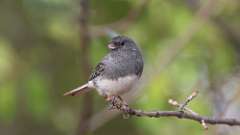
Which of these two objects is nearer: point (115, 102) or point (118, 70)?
point (115, 102)

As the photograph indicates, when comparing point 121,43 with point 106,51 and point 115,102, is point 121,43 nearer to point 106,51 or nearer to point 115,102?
point 115,102

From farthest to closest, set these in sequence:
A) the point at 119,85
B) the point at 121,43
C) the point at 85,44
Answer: the point at 85,44 → the point at 121,43 → the point at 119,85

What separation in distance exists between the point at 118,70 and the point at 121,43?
184 mm

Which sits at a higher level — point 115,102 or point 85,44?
point 85,44

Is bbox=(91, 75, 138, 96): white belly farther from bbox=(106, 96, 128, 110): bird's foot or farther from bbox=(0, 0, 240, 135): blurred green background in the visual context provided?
bbox=(0, 0, 240, 135): blurred green background

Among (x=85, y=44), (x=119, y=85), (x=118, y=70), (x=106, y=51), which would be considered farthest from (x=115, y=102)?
(x=106, y=51)

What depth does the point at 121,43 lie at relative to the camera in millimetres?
4070

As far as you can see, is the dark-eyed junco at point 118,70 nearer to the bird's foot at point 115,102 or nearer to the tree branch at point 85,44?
the bird's foot at point 115,102

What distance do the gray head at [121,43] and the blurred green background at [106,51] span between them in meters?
0.62

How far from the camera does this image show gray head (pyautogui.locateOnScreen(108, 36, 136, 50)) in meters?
4.03

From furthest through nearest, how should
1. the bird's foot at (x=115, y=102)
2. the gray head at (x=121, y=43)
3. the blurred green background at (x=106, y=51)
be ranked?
the blurred green background at (x=106, y=51), the gray head at (x=121, y=43), the bird's foot at (x=115, y=102)

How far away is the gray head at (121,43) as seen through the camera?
4031 millimetres

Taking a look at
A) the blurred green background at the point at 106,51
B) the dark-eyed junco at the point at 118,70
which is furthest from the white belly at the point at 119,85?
the blurred green background at the point at 106,51

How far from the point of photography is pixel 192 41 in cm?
573
